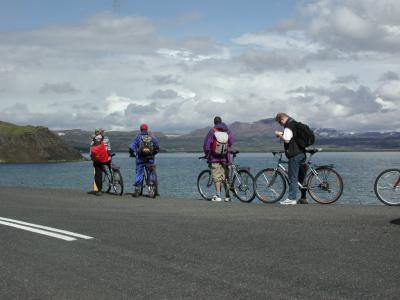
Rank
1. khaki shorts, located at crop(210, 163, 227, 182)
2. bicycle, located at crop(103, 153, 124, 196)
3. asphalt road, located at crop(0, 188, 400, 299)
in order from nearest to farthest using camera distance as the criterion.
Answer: asphalt road, located at crop(0, 188, 400, 299), khaki shorts, located at crop(210, 163, 227, 182), bicycle, located at crop(103, 153, 124, 196)

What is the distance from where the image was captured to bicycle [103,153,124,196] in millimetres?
19750

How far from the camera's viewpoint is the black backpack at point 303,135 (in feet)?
49.1

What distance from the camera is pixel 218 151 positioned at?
16.6 m

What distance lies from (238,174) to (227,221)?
606 centimetres

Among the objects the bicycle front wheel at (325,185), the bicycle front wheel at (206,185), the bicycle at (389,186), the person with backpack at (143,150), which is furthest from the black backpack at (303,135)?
the person with backpack at (143,150)

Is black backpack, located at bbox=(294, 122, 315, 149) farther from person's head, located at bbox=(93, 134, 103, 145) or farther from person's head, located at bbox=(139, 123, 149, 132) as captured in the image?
person's head, located at bbox=(93, 134, 103, 145)

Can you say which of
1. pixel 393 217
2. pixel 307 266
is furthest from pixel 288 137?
pixel 307 266

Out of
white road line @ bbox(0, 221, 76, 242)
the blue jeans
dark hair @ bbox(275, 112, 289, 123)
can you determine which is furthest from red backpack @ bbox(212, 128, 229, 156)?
white road line @ bbox(0, 221, 76, 242)

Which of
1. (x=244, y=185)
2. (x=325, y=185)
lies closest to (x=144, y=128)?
(x=244, y=185)

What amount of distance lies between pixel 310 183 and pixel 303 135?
1.40 m

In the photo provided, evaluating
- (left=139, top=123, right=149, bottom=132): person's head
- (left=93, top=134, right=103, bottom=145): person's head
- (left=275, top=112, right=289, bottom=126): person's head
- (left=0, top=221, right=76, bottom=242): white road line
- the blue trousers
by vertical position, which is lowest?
(left=0, top=221, right=76, bottom=242): white road line

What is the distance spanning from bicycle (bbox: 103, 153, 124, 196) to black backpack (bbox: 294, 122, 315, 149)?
7.33 metres

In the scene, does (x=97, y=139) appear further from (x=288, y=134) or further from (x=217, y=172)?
(x=288, y=134)

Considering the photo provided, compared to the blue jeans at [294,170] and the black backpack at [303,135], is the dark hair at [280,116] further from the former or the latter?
the blue jeans at [294,170]
